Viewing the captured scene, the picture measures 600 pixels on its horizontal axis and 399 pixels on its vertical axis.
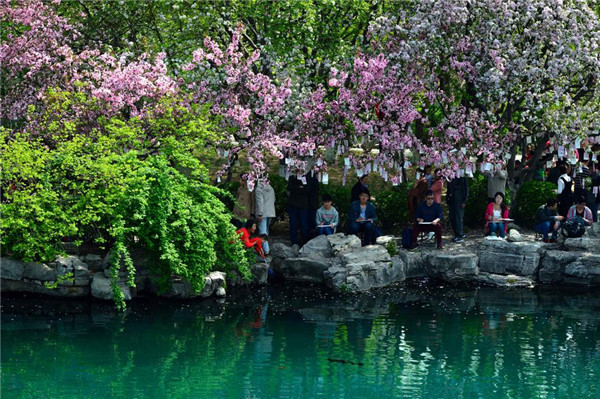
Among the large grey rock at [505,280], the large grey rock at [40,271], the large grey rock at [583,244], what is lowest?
the large grey rock at [505,280]

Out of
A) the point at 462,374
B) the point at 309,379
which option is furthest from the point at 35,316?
the point at 462,374

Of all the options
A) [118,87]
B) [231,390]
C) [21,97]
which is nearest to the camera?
[231,390]

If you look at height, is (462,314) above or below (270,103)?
below

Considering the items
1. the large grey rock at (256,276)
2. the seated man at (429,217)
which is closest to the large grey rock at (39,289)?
the large grey rock at (256,276)

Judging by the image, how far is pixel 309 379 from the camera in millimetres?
15602

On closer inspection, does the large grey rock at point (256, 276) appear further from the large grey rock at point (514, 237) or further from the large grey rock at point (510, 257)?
the large grey rock at point (514, 237)

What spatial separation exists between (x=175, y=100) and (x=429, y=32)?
19.0ft

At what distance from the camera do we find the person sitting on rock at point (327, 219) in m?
22.6

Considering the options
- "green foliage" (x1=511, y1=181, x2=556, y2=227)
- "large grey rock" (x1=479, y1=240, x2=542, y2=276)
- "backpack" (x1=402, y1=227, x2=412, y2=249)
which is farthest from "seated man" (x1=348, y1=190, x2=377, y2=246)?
"green foliage" (x1=511, y1=181, x2=556, y2=227)

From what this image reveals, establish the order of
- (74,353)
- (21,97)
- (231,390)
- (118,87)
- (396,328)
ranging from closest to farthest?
(231,390), (74,353), (396,328), (118,87), (21,97)

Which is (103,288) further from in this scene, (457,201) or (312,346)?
(457,201)

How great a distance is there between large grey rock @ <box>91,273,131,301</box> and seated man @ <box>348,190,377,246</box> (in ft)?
18.0

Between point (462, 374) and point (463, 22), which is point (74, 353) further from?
point (463, 22)

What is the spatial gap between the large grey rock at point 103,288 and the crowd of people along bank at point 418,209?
11.2 ft
